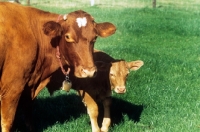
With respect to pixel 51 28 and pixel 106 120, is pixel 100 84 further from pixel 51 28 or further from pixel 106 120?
pixel 51 28

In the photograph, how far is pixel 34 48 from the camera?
18.0 feet

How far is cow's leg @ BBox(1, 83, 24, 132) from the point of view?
5.33 metres

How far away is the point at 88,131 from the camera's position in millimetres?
6527

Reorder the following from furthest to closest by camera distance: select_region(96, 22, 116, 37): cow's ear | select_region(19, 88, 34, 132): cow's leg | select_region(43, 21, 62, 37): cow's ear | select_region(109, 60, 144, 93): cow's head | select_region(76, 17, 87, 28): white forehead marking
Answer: select_region(109, 60, 144, 93): cow's head, select_region(19, 88, 34, 132): cow's leg, select_region(96, 22, 116, 37): cow's ear, select_region(43, 21, 62, 37): cow's ear, select_region(76, 17, 87, 28): white forehead marking

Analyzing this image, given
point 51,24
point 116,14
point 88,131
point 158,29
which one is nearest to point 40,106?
point 88,131

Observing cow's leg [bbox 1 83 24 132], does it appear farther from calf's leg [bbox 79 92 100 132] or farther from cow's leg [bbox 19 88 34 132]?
calf's leg [bbox 79 92 100 132]

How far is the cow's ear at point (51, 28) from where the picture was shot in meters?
5.37

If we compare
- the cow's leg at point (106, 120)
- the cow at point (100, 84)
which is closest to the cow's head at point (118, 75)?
the cow at point (100, 84)

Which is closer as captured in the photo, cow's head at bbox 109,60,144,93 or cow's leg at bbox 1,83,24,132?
cow's leg at bbox 1,83,24,132

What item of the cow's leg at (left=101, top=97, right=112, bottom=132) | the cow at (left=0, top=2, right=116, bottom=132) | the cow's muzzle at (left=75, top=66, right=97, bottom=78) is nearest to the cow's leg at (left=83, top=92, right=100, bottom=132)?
the cow's leg at (left=101, top=97, right=112, bottom=132)

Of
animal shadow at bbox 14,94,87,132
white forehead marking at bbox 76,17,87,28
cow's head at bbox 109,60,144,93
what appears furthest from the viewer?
animal shadow at bbox 14,94,87,132

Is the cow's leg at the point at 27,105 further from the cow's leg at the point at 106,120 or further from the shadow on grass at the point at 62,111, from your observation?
the cow's leg at the point at 106,120

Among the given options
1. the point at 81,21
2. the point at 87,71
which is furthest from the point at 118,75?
the point at 81,21

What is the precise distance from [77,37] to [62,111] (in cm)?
258
